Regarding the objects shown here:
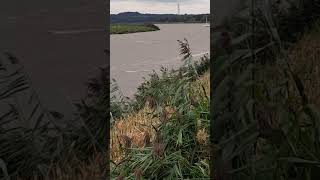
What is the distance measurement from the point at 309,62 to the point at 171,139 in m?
0.89

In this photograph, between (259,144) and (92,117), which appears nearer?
(259,144)

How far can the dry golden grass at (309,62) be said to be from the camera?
264 cm

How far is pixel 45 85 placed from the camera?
2.73 meters

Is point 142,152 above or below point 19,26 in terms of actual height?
below

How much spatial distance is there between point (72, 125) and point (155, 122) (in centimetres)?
117

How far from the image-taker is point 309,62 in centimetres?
289

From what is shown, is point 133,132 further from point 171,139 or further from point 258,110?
point 258,110

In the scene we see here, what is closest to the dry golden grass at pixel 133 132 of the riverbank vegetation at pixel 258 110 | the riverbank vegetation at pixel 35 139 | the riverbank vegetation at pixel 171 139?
the riverbank vegetation at pixel 171 139

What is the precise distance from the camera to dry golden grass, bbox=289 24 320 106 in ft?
8.65

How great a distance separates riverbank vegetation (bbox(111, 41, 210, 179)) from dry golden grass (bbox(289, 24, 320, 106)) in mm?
470

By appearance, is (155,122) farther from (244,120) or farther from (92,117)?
(244,120)

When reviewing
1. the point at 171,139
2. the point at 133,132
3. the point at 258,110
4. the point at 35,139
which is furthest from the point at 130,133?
the point at 258,110

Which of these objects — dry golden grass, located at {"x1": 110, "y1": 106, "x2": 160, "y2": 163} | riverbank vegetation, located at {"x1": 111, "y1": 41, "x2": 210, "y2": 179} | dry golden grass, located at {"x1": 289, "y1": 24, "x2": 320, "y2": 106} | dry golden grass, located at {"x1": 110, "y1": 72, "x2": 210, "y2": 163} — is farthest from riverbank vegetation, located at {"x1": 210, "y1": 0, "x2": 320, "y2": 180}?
dry golden grass, located at {"x1": 110, "y1": 106, "x2": 160, "y2": 163}

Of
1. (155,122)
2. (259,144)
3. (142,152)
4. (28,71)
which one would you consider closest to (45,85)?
(28,71)
